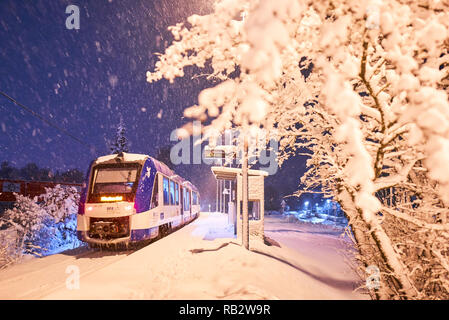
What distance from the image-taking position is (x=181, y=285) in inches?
198

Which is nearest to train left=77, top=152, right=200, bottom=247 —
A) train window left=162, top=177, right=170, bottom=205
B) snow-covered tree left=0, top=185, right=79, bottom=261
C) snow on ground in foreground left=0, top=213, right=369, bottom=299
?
snow on ground in foreground left=0, top=213, right=369, bottom=299

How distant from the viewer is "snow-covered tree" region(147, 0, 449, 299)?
1.94 m

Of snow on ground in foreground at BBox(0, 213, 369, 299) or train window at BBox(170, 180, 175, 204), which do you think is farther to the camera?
train window at BBox(170, 180, 175, 204)

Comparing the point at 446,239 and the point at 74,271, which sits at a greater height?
the point at 446,239

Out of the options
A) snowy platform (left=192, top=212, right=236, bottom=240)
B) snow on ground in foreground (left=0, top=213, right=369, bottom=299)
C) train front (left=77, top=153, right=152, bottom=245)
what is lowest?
snowy platform (left=192, top=212, right=236, bottom=240)

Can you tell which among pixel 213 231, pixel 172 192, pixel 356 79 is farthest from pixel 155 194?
pixel 356 79

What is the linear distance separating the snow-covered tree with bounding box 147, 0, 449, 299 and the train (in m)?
5.36

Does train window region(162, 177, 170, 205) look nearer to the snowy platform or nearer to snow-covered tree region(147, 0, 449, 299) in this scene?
the snowy platform

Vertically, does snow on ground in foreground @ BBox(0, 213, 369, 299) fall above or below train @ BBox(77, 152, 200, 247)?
below

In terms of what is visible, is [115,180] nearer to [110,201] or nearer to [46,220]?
[110,201]

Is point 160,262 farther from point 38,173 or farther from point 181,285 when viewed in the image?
point 38,173
